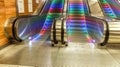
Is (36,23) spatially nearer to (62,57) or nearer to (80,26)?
(80,26)

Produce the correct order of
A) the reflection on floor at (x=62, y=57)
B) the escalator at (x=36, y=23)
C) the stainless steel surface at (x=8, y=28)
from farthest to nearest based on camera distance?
Result: the escalator at (x=36, y=23) < the stainless steel surface at (x=8, y=28) < the reflection on floor at (x=62, y=57)

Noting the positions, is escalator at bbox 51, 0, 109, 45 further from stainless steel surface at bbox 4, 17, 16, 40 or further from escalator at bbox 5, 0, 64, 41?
stainless steel surface at bbox 4, 17, 16, 40

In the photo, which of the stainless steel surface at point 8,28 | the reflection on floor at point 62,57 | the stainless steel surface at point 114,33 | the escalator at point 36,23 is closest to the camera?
the reflection on floor at point 62,57

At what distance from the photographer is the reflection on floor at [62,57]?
3127 millimetres

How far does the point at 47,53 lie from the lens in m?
3.82

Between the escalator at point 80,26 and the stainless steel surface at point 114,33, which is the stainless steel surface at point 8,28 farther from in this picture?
the stainless steel surface at point 114,33

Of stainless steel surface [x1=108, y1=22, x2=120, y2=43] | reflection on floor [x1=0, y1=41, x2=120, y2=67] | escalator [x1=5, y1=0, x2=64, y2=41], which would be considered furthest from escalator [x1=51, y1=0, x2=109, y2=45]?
escalator [x1=5, y1=0, x2=64, y2=41]

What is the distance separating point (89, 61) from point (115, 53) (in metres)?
0.98

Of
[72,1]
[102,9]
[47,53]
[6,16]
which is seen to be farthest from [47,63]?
[72,1]

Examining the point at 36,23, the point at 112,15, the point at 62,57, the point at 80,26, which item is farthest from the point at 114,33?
the point at 36,23

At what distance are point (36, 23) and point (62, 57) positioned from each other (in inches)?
139

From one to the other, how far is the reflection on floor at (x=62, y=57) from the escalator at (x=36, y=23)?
679 mm

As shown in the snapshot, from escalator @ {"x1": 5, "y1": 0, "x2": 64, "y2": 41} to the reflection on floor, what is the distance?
68 centimetres

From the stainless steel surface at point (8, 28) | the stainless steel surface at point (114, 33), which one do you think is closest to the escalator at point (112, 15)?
the stainless steel surface at point (114, 33)
